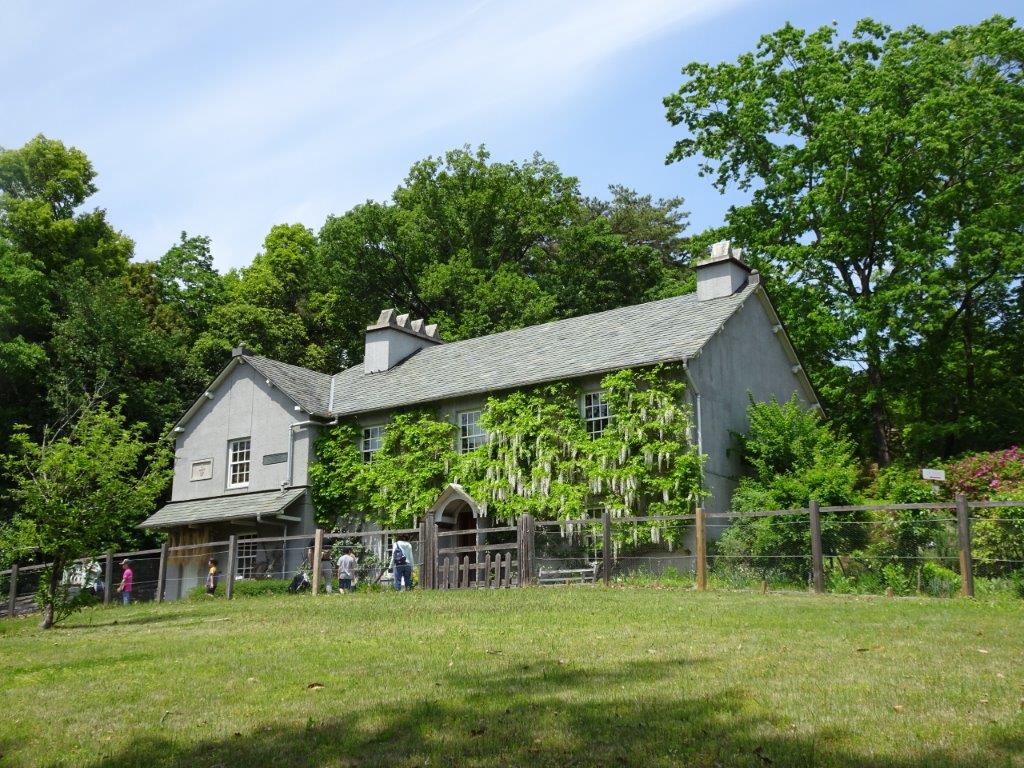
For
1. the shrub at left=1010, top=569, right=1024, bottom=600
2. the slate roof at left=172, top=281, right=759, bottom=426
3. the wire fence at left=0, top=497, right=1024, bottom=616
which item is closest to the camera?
the shrub at left=1010, top=569, right=1024, bottom=600

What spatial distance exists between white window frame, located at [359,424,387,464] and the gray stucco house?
1.8 inches

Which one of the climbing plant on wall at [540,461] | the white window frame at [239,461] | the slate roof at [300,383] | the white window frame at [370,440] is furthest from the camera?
the white window frame at [239,461]

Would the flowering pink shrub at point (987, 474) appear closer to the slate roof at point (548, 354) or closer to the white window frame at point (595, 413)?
the slate roof at point (548, 354)

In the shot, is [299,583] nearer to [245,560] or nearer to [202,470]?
[245,560]

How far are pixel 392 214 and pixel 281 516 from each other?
863 inches

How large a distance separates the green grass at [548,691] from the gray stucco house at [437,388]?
1258 centimetres

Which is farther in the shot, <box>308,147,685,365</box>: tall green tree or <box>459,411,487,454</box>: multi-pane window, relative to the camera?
<box>308,147,685,365</box>: tall green tree

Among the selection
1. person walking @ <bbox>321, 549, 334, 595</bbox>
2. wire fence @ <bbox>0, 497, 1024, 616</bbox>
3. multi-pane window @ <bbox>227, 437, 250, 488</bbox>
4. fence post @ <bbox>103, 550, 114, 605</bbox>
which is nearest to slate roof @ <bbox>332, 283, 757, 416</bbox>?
multi-pane window @ <bbox>227, 437, 250, 488</bbox>

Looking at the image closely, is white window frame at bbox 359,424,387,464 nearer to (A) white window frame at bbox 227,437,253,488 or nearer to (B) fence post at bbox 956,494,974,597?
(A) white window frame at bbox 227,437,253,488

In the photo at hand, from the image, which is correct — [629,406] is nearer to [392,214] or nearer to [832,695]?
[832,695]

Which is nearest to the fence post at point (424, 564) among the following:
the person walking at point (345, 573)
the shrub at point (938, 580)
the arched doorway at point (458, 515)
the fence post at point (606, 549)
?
the person walking at point (345, 573)

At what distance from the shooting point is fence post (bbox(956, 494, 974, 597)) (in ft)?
53.6

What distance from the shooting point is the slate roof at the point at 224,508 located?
3102 cm

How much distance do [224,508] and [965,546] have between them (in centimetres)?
2263
